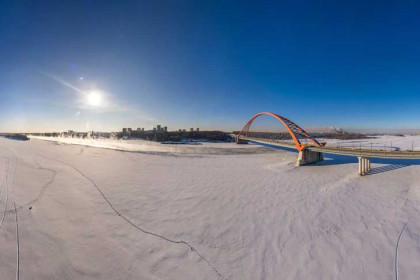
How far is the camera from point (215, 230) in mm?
9234

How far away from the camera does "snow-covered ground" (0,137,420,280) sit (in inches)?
271

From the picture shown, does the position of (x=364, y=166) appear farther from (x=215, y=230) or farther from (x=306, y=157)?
(x=215, y=230)

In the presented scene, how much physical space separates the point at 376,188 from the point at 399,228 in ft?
20.0

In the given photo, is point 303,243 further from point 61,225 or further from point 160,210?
point 61,225

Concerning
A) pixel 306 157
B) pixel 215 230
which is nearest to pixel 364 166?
pixel 306 157

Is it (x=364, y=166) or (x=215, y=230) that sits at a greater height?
(x=364, y=166)

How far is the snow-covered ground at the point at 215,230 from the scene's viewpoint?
6.88 m

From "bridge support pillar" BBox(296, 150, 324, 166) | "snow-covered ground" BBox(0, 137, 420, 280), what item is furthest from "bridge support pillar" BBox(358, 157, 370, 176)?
"bridge support pillar" BBox(296, 150, 324, 166)

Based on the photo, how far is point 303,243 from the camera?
816cm

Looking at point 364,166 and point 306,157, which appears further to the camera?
point 306,157

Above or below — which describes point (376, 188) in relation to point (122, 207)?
above

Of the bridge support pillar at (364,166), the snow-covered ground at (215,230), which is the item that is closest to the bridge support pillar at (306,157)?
the bridge support pillar at (364,166)

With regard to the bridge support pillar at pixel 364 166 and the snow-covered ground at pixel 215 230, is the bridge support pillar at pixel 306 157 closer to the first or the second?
the bridge support pillar at pixel 364 166

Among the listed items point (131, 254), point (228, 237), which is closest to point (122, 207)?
point (131, 254)
